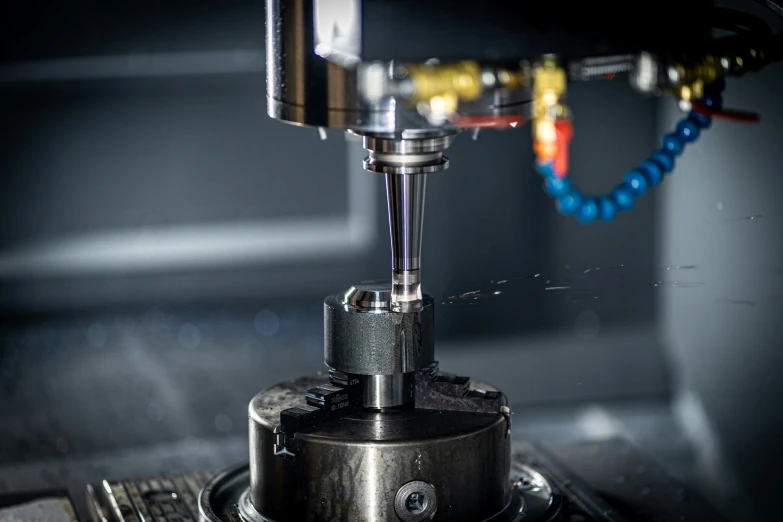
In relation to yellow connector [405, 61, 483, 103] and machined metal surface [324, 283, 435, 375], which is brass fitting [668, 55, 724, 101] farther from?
machined metal surface [324, 283, 435, 375]

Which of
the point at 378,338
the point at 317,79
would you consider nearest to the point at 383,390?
the point at 378,338

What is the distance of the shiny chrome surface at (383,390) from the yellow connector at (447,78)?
221 millimetres

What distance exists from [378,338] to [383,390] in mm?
38

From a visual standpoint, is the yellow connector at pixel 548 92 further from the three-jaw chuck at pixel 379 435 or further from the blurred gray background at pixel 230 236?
the blurred gray background at pixel 230 236

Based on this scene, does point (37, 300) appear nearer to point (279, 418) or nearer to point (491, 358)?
point (491, 358)

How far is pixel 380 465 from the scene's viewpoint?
60cm

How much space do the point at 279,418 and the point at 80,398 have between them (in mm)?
1059

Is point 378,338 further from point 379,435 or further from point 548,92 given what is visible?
point 548,92

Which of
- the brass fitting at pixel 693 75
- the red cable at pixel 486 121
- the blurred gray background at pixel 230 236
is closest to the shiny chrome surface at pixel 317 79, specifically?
the red cable at pixel 486 121

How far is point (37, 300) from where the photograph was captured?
5.86ft

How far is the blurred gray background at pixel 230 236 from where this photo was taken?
67.5 inches

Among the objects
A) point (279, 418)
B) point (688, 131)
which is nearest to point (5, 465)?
point (279, 418)

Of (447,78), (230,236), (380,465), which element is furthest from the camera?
(230,236)

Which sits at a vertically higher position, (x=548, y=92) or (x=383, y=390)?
(x=548, y=92)
